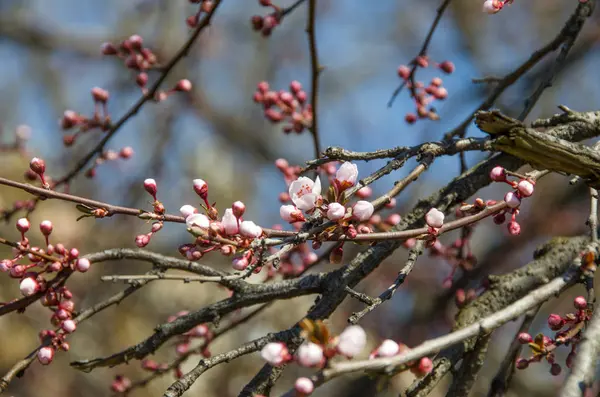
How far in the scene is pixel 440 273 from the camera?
18.5 feet

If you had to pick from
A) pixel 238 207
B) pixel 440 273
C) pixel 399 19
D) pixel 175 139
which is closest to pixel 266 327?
pixel 440 273

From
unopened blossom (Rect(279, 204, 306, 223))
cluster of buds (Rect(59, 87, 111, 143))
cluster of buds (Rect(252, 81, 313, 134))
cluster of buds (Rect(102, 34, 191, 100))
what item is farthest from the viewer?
cluster of buds (Rect(252, 81, 313, 134))

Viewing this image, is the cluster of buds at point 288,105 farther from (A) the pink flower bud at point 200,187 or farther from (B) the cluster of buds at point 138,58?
(A) the pink flower bud at point 200,187

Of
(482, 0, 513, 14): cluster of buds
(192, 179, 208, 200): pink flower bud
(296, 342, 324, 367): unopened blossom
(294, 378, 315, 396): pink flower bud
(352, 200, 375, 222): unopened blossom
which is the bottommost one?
(294, 378, 315, 396): pink flower bud

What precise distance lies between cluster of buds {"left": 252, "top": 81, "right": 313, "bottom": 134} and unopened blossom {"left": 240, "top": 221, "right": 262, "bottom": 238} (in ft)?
4.28

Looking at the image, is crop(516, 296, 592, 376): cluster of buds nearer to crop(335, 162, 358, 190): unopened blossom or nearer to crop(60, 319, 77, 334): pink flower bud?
crop(335, 162, 358, 190): unopened blossom

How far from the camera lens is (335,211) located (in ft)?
3.77

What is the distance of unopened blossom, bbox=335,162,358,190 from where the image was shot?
4.00 feet

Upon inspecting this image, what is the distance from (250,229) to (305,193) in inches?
5.9

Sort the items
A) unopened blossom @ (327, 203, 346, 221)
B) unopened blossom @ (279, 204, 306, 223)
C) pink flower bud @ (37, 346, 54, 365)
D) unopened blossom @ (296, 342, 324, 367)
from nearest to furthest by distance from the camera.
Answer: unopened blossom @ (296, 342, 324, 367) < unopened blossom @ (327, 203, 346, 221) < unopened blossom @ (279, 204, 306, 223) < pink flower bud @ (37, 346, 54, 365)

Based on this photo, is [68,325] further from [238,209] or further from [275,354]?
[275,354]

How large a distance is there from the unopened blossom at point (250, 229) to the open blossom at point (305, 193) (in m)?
0.10

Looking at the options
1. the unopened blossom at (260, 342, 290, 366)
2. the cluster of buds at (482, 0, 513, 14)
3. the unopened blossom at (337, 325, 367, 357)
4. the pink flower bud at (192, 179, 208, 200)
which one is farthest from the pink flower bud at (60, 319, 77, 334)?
the cluster of buds at (482, 0, 513, 14)

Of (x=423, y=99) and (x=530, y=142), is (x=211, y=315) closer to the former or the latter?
(x=530, y=142)
